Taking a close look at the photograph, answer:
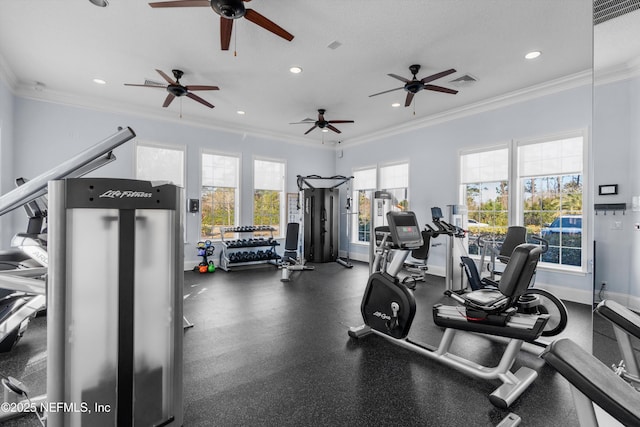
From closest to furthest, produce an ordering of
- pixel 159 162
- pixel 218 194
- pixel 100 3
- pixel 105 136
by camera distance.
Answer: pixel 100 3, pixel 105 136, pixel 159 162, pixel 218 194

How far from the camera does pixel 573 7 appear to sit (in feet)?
9.91

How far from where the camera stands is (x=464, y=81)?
4617 millimetres

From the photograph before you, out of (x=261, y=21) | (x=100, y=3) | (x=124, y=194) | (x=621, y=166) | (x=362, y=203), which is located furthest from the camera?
(x=362, y=203)

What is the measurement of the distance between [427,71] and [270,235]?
511 cm

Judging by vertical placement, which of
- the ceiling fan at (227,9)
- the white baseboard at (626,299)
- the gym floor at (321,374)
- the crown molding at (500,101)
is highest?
the crown molding at (500,101)

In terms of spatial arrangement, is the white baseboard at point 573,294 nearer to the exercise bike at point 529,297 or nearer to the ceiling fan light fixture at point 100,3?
the exercise bike at point 529,297

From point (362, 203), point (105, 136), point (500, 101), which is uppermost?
point (500, 101)

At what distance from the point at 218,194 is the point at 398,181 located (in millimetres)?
4244

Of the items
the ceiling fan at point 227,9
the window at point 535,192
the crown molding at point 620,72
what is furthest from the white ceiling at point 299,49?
the crown molding at point 620,72

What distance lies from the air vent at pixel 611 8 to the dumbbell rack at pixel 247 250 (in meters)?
6.26

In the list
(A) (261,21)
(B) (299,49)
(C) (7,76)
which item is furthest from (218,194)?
(A) (261,21)

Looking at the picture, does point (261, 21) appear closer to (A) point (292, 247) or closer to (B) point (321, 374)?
(B) point (321, 374)

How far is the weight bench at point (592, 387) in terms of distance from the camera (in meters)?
0.90

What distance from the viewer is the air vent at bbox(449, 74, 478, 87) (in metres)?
4.48
